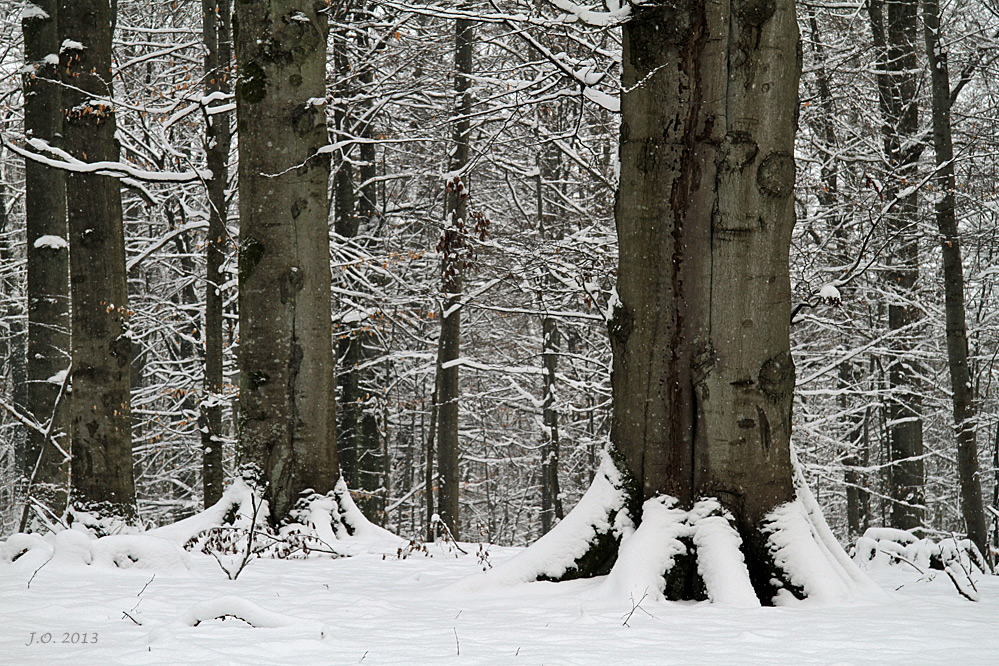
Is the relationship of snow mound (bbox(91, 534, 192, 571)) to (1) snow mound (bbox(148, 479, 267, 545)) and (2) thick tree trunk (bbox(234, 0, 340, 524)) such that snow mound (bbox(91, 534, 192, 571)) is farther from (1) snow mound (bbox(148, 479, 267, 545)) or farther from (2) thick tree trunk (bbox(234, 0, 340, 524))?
(2) thick tree trunk (bbox(234, 0, 340, 524))

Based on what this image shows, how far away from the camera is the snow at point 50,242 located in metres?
8.97

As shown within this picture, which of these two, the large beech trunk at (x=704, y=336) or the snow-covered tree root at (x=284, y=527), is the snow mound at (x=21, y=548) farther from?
the large beech trunk at (x=704, y=336)

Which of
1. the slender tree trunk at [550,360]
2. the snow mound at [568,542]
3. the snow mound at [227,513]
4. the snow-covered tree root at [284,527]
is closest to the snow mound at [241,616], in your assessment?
the snow mound at [568,542]

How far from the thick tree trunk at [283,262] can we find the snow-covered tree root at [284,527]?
9 cm

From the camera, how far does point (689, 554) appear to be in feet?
12.5

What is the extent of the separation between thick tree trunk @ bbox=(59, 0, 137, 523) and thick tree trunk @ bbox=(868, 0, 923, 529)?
29.2 ft

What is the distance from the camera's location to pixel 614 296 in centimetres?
441

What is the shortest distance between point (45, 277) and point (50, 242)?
1.32 ft

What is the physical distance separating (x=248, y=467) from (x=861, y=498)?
15889mm

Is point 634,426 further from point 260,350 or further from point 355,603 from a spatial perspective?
point 260,350

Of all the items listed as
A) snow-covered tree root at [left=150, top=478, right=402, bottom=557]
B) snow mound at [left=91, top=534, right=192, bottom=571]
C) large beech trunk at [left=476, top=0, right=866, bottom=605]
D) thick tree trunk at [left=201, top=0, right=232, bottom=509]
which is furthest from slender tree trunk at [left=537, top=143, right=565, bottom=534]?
snow mound at [left=91, top=534, right=192, bottom=571]

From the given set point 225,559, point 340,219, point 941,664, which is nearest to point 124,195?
point 340,219

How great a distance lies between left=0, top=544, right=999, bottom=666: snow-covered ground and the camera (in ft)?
8.15

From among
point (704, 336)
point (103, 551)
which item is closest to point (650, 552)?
point (704, 336)
